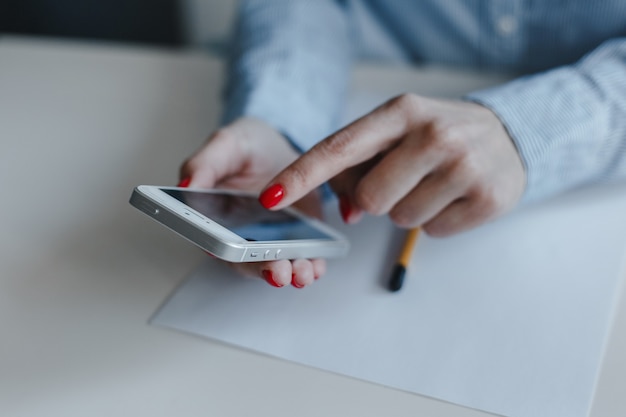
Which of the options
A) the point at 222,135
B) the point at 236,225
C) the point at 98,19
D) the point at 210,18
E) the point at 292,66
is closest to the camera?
the point at 236,225

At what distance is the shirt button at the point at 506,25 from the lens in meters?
0.76

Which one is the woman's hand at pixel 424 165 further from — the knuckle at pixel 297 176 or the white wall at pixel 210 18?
the white wall at pixel 210 18

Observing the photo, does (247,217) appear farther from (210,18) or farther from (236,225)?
(210,18)

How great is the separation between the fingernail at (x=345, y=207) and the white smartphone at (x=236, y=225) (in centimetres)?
3

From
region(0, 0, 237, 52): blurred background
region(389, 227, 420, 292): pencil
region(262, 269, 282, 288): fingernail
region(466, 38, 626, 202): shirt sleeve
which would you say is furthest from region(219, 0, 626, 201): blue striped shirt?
region(0, 0, 237, 52): blurred background

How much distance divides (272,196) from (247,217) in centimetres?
3

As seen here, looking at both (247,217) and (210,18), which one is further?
(210,18)

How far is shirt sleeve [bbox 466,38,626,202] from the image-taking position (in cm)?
55

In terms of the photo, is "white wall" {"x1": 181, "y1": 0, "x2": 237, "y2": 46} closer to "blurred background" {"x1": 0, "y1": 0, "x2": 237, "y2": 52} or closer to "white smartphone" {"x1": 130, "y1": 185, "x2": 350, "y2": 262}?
"blurred background" {"x1": 0, "y1": 0, "x2": 237, "y2": 52}

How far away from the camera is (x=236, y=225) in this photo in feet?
1.41

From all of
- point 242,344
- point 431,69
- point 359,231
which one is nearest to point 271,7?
point 431,69

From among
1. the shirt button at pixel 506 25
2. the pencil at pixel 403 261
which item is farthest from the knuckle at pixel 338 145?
the shirt button at pixel 506 25

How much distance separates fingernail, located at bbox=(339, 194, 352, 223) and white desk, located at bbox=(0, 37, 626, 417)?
0.12 metres

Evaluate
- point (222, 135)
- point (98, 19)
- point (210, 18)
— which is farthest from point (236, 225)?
point (98, 19)
